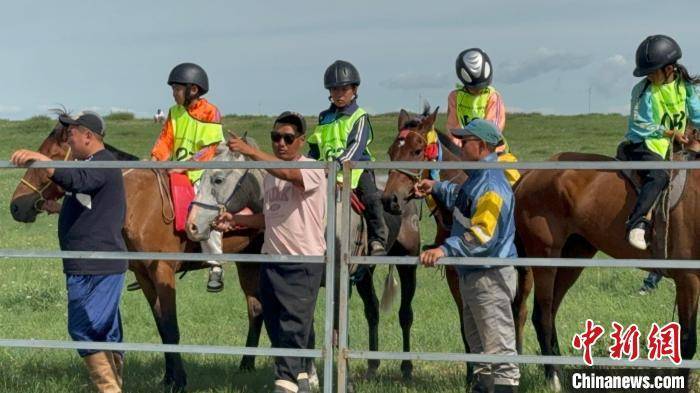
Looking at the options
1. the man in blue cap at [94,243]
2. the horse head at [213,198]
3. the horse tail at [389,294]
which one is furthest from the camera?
the horse tail at [389,294]

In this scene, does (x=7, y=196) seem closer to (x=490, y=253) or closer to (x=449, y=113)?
(x=449, y=113)

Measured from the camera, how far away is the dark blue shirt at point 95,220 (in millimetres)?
5664

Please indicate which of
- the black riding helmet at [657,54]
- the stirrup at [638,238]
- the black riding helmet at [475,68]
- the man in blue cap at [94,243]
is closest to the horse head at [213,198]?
the man in blue cap at [94,243]

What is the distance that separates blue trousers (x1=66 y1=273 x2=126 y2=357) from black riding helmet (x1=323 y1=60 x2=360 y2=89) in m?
2.50

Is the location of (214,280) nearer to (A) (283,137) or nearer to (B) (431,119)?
(B) (431,119)

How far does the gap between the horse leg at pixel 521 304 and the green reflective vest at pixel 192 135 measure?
293cm

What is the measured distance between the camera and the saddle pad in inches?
298

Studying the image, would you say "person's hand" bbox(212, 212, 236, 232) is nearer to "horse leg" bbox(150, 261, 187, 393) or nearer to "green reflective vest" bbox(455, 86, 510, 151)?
"horse leg" bbox(150, 261, 187, 393)

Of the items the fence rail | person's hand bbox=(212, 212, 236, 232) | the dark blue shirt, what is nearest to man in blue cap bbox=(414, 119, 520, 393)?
the fence rail

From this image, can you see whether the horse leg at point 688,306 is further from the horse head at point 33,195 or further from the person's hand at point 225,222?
the horse head at point 33,195

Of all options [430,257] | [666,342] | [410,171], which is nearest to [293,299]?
[430,257]

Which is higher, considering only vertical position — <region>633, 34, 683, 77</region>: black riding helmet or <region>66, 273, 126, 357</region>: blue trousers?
<region>633, 34, 683, 77</region>: black riding helmet

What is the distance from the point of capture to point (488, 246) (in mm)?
5301

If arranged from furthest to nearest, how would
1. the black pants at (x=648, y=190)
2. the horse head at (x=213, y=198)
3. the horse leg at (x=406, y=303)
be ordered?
the horse leg at (x=406, y=303)
the black pants at (x=648, y=190)
the horse head at (x=213, y=198)
